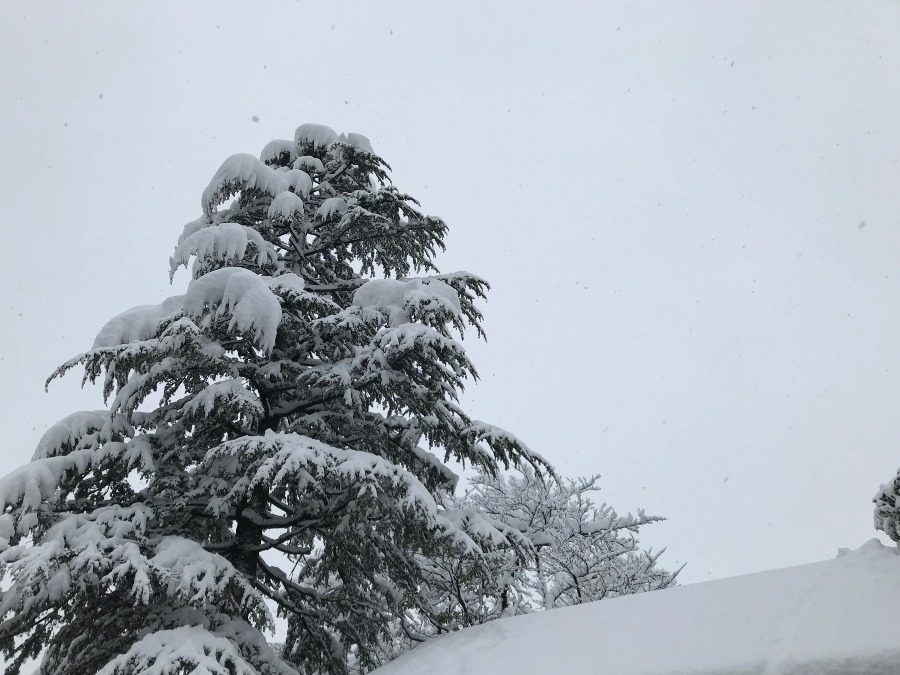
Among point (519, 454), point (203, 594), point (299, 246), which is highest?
point (299, 246)

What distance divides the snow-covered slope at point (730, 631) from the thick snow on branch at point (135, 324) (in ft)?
14.1

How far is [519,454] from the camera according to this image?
24.3ft

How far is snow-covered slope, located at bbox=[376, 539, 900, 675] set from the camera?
4.14 metres

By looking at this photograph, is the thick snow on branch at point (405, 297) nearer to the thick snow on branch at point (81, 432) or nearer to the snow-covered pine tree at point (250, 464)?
the snow-covered pine tree at point (250, 464)

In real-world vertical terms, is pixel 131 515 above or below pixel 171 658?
above

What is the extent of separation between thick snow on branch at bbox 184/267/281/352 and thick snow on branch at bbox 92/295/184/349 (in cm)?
26

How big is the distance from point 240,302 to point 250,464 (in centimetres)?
159

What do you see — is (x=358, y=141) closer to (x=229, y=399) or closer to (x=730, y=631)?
(x=229, y=399)

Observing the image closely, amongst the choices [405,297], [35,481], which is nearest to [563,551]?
[405,297]

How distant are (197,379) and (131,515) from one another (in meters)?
1.61

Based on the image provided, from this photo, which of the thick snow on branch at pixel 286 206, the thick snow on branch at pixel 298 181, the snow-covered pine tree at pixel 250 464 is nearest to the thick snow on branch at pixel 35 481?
the snow-covered pine tree at pixel 250 464

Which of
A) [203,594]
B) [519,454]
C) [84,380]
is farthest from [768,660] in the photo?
[84,380]

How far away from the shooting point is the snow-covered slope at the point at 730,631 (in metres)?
4.14

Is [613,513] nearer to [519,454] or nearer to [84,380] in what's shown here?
[519,454]
